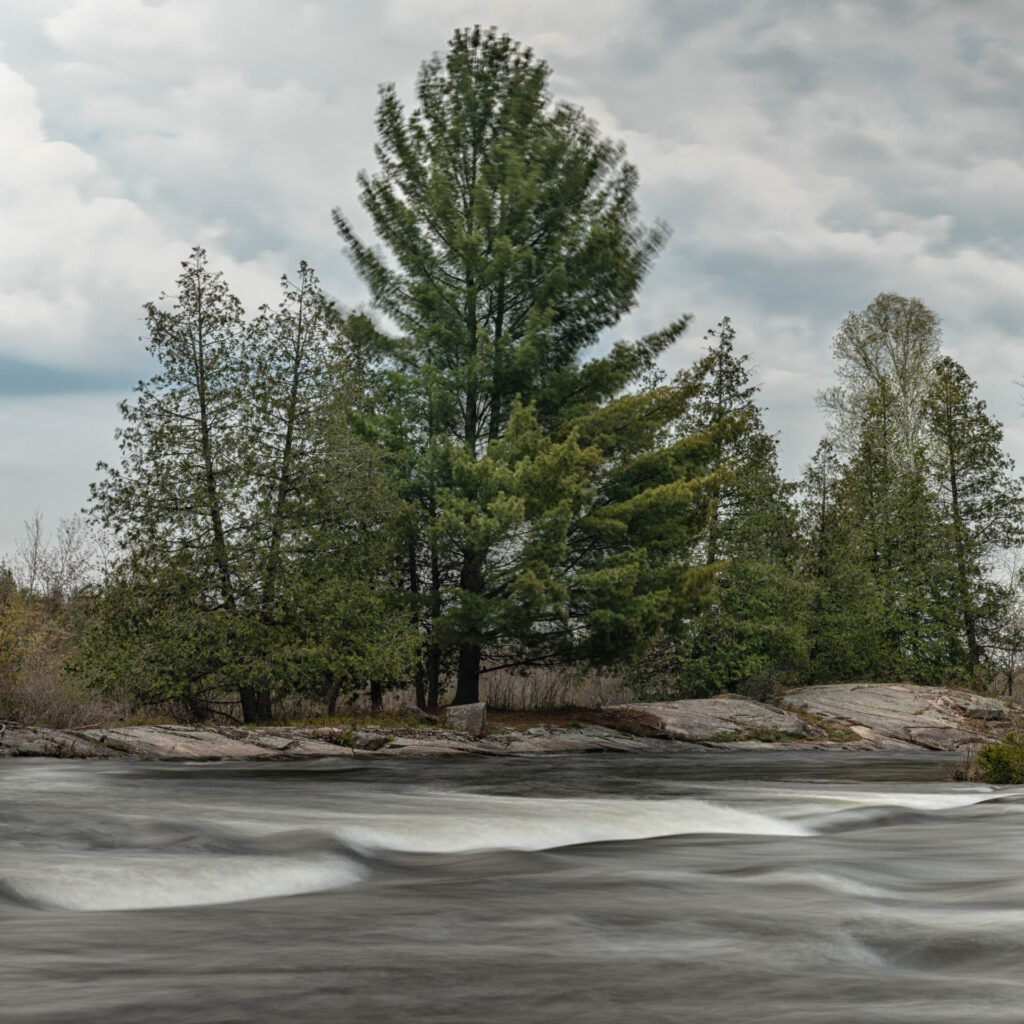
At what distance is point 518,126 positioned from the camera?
2417 cm

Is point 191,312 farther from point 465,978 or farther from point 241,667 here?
point 465,978

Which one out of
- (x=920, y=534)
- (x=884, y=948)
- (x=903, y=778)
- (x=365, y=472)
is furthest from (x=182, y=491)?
(x=920, y=534)

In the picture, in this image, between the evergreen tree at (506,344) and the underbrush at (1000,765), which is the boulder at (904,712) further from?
the underbrush at (1000,765)

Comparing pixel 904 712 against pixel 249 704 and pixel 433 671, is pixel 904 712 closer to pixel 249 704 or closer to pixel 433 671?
pixel 433 671

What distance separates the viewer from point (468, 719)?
19.8 metres

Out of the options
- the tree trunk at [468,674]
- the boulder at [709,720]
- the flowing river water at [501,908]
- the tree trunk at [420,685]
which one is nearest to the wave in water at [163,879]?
the flowing river water at [501,908]

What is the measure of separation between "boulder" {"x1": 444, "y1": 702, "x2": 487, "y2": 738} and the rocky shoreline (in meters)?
0.02

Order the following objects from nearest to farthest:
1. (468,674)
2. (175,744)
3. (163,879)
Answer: (163,879), (175,744), (468,674)

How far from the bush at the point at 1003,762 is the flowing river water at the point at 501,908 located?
3030 millimetres

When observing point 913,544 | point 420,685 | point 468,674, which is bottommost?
point 420,685

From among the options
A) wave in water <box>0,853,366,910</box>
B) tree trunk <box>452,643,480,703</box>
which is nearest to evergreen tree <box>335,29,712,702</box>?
tree trunk <box>452,643,480,703</box>

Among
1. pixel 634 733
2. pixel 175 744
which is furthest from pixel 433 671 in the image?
pixel 175 744

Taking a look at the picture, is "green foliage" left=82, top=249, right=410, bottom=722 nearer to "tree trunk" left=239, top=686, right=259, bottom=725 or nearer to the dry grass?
"tree trunk" left=239, top=686, right=259, bottom=725

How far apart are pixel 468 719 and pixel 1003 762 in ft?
30.6
